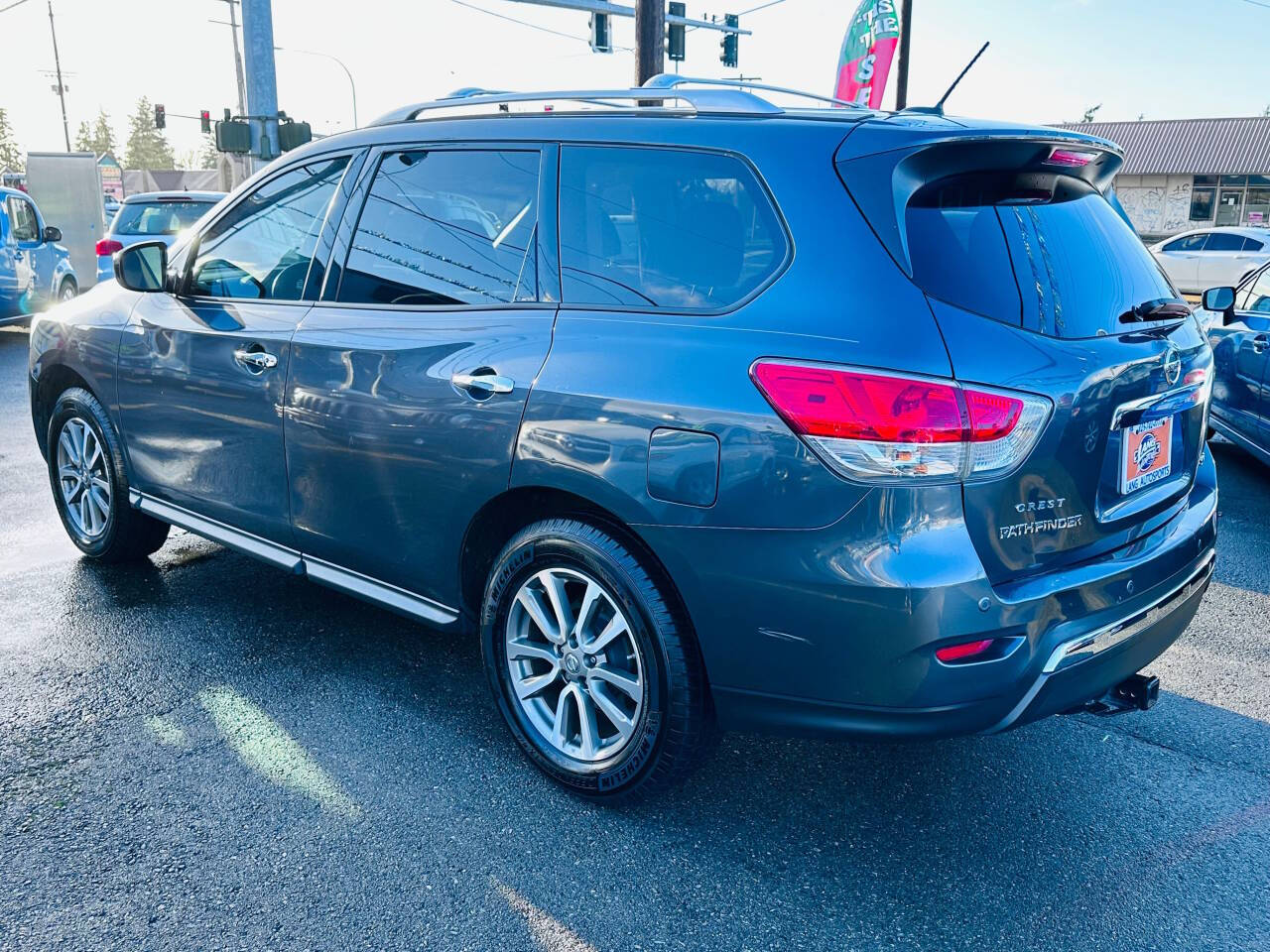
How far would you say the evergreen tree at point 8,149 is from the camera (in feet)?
385

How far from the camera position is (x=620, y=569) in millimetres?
2754

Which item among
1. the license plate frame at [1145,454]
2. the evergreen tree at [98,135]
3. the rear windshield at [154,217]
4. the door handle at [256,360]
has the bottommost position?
the license plate frame at [1145,454]

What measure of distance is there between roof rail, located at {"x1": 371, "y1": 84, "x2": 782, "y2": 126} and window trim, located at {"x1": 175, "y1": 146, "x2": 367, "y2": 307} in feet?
0.58

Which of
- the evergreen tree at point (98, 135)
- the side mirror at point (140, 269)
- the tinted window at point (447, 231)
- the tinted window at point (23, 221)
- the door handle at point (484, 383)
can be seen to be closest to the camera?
the door handle at point (484, 383)

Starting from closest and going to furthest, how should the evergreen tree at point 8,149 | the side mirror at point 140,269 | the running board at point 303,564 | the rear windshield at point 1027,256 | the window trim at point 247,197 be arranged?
1. the rear windshield at point 1027,256
2. the running board at point 303,564
3. the window trim at point 247,197
4. the side mirror at point 140,269
5. the evergreen tree at point 8,149

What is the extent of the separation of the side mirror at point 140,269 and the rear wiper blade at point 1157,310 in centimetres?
350

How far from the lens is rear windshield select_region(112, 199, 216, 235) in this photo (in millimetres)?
15047

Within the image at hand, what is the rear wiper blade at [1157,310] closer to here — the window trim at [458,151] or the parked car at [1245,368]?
the window trim at [458,151]

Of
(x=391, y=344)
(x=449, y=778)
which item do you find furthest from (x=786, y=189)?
(x=449, y=778)

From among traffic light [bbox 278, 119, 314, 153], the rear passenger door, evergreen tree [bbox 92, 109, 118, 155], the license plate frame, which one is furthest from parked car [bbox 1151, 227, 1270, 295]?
evergreen tree [bbox 92, 109, 118, 155]

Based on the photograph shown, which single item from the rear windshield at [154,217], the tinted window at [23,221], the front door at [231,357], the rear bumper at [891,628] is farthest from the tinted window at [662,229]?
the rear windshield at [154,217]

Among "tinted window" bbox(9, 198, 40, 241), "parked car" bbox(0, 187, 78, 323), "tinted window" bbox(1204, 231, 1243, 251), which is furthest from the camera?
"tinted window" bbox(1204, 231, 1243, 251)

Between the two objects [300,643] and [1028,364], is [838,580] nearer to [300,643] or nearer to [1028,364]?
[1028,364]

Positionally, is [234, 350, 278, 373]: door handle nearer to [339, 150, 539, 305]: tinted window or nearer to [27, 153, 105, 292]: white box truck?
[339, 150, 539, 305]: tinted window
